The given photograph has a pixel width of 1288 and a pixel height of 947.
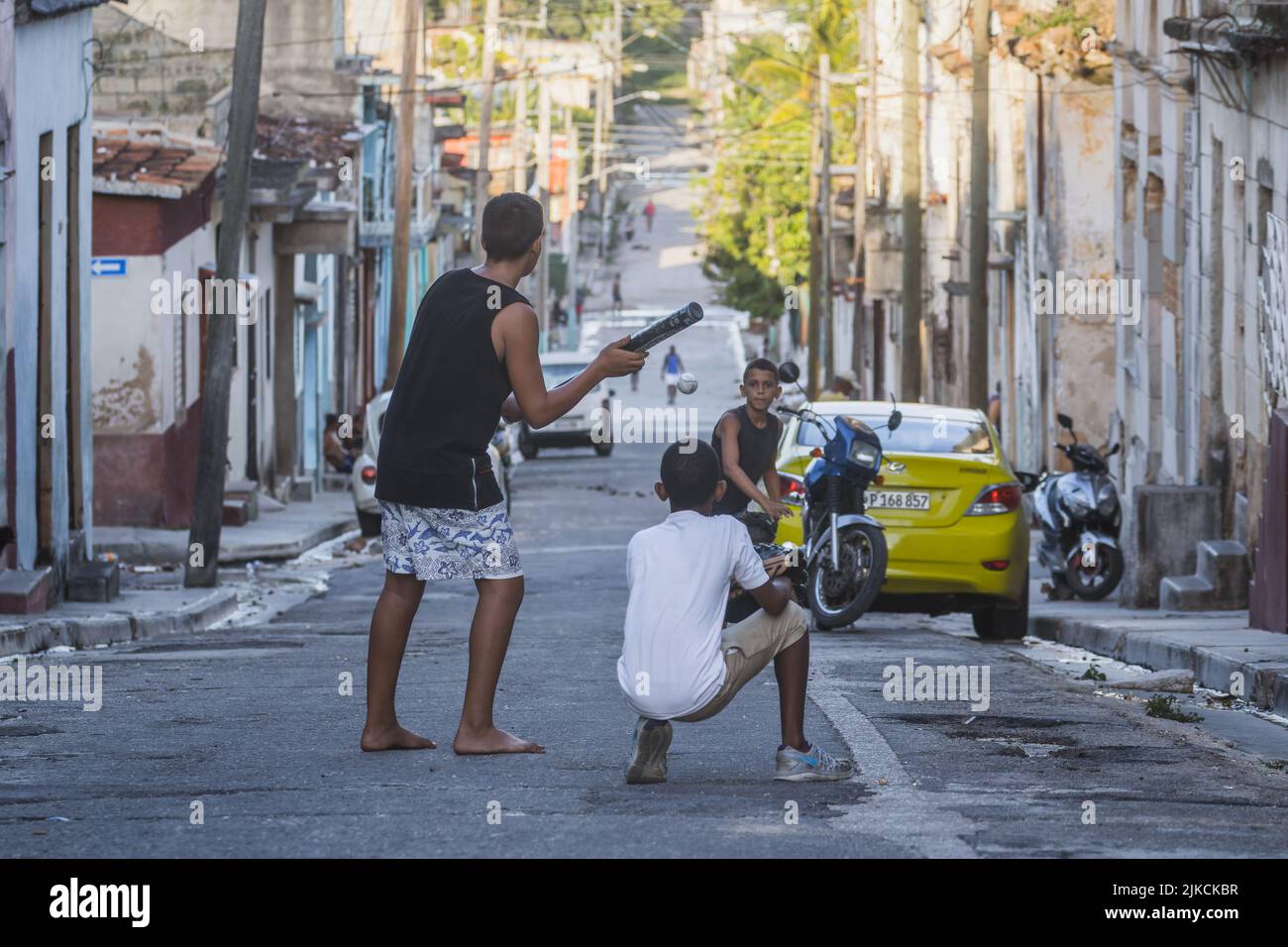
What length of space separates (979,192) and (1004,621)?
41.2 ft

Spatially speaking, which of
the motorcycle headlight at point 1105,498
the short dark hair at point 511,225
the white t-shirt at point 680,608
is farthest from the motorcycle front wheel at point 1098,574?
the white t-shirt at point 680,608

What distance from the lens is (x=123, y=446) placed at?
26.0 m

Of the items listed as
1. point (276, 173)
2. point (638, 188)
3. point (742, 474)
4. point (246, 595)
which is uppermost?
point (638, 188)

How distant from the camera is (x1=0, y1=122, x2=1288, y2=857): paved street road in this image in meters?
6.95

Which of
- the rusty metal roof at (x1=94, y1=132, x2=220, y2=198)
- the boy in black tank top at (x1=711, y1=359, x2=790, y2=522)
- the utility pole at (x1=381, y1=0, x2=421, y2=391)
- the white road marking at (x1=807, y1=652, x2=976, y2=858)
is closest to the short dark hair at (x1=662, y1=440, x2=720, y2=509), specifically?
the white road marking at (x1=807, y1=652, x2=976, y2=858)

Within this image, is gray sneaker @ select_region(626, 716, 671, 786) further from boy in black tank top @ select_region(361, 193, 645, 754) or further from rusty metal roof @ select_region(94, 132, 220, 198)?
rusty metal roof @ select_region(94, 132, 220, 198)

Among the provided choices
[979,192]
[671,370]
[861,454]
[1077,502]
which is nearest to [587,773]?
[861,454]

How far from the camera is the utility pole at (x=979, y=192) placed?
2816cm

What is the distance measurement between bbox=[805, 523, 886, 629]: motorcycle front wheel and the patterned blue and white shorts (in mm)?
6964

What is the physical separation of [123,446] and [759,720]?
55.8 feet

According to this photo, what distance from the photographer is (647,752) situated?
8070 mm

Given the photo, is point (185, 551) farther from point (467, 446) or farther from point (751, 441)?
point (467, 446)
